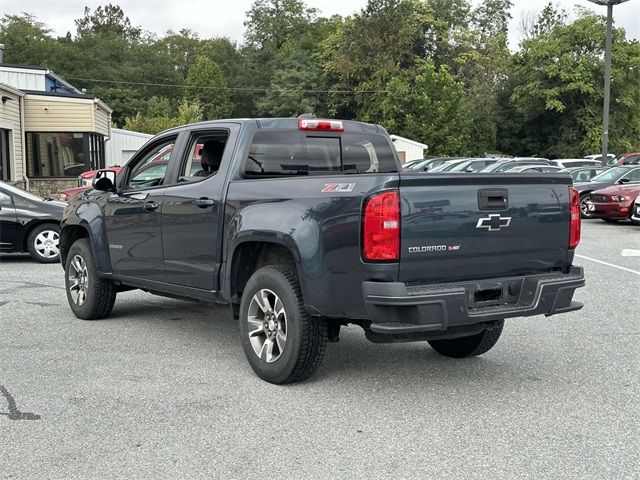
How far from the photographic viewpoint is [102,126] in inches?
1324

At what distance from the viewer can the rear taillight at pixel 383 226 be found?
4.62 metres

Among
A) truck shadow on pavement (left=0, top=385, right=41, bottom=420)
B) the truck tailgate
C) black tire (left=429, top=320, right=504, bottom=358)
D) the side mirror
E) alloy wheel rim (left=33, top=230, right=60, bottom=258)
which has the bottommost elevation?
truck shadow on pavement (left=0, top=385, right=41, bottom=420)

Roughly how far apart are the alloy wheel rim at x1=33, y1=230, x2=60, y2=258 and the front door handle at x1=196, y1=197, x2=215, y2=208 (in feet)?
22.5

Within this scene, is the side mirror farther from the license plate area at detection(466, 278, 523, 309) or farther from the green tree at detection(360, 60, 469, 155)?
the green tree at detection(360, 60, 469, 155)

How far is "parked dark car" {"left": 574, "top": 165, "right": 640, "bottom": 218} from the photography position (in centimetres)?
2055

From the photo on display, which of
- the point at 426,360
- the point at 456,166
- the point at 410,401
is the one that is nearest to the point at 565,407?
the point at 410,401

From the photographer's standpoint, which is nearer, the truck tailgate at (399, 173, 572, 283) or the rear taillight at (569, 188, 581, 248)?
the truck tailgate at (399, 173, 572, 283)

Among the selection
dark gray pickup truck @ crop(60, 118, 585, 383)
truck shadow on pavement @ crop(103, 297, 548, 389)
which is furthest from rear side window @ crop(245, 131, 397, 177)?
truck shadow on pavement @ crop(103, 297, 548, 389)

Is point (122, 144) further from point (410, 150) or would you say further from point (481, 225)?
point (481, 225)

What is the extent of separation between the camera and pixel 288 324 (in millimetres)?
5188

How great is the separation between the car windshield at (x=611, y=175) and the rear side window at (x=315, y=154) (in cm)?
1672

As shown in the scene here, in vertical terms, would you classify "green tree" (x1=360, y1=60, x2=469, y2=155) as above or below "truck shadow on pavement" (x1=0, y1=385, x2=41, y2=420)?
above

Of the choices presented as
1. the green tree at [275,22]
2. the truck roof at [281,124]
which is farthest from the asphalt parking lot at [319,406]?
the green tree at [275,22]

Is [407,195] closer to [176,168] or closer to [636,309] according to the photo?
[176,168]
